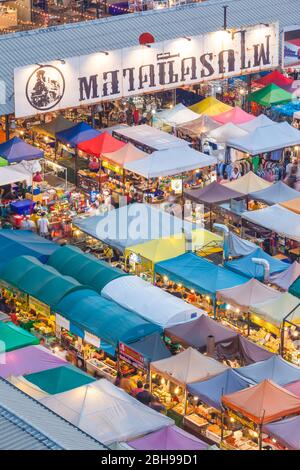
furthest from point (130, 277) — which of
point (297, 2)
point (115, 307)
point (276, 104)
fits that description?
point (297, 2)

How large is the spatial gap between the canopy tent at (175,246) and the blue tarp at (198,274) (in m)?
0.42

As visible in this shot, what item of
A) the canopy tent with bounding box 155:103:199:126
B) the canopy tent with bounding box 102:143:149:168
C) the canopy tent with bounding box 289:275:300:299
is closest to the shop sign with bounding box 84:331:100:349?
the canopy tent with bounding box 289:275:300:299

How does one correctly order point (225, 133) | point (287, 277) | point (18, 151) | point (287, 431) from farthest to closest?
point (225, 133) < point (18, 151) < point (287, 277) < point (287, 431)

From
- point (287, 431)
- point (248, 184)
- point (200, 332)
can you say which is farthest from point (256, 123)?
point (287, 431)

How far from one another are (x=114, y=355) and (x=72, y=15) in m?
29.3

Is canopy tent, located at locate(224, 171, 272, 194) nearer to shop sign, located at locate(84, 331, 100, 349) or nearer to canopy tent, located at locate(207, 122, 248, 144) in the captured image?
canopy tent, located at locate(207, 122, 248, 144)

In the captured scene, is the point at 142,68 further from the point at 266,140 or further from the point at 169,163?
the point at 169,163

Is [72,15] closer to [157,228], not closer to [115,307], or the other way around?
[157,228]

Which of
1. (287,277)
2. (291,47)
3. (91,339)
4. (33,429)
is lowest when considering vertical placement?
(91,339)

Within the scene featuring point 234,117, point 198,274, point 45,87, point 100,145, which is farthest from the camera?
point 234,117

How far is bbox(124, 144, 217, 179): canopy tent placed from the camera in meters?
32.3

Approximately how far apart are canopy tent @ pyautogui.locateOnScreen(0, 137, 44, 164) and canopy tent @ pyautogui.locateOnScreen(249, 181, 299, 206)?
20.4ft

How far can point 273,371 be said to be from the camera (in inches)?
894

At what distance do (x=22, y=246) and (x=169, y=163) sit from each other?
6.43 meters
